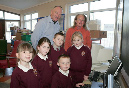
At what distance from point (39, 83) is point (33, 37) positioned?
812 mm

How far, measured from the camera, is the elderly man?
204 centimetres

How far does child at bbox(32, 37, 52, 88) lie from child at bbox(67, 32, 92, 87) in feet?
1.36

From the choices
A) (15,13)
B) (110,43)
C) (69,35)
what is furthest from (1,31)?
(69,35)

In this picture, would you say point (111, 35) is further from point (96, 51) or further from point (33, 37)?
point (33, 37)

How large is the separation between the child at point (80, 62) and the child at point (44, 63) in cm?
41

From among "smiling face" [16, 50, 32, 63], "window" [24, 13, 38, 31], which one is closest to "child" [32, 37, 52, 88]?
"smiling face" [16, 50, 32, 63]

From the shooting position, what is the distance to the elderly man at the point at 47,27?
2.04m

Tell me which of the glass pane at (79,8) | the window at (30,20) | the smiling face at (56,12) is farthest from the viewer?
the window at (30,20)

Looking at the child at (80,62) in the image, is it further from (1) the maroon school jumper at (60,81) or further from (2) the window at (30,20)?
(2) the window at (30,20)

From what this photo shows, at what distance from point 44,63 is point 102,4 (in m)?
4.28

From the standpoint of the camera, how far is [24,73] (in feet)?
4.33

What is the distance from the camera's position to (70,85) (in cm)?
162

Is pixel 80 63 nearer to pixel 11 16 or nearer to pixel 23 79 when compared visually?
pixel 23 79

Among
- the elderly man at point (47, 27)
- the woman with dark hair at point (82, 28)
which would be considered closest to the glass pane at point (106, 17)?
the woman with dark hair at point (82, 28)
